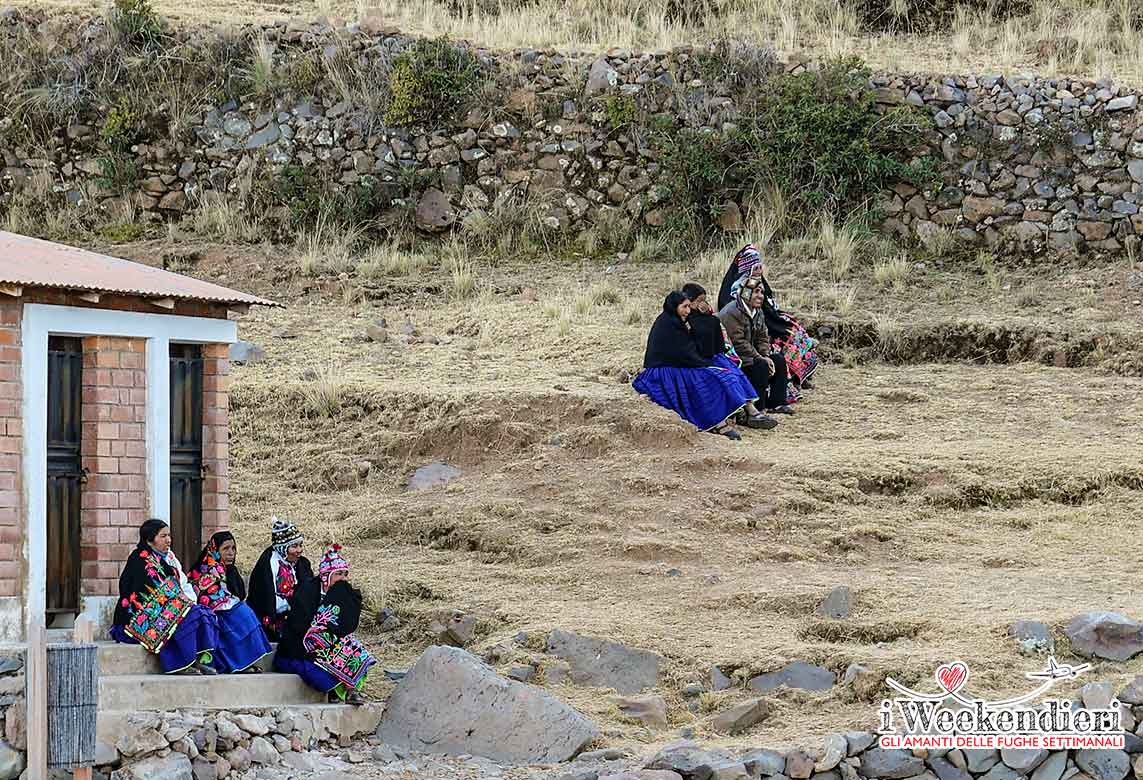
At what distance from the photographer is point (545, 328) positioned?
53.7 ft

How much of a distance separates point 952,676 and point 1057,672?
53 centimetres

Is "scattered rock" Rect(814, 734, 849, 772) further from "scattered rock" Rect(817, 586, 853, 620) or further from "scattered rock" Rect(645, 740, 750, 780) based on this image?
"scattered rock" Rect(817, 586, 853, 620)

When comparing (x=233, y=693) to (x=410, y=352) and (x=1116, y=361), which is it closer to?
(x=410, y=352)

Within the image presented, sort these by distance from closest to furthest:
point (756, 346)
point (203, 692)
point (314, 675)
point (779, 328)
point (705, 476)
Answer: point (203, 692)
point (314, 675)
point (705, 476)
point (756, 346)
point (779, 328)

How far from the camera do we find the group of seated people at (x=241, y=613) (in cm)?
854

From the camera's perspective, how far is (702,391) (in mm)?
13391

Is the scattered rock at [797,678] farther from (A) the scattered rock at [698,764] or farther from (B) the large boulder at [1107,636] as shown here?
(B) the large boulder at [1107,636]

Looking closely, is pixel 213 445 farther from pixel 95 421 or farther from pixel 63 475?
pixel 63 475

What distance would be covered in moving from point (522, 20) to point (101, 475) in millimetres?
14607

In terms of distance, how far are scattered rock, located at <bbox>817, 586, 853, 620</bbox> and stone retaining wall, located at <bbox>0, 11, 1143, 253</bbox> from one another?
972 centimetres

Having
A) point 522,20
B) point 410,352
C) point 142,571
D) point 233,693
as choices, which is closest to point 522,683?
point 233,693

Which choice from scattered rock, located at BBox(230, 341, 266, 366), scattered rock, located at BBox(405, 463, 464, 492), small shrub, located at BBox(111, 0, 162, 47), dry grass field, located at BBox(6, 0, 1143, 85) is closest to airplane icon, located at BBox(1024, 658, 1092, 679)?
Answer: scattered rock, located at BBox(405, 463, 464, 492)

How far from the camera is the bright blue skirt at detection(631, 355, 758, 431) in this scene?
525 inches

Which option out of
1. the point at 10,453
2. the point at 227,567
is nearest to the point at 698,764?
the point at 227,567
